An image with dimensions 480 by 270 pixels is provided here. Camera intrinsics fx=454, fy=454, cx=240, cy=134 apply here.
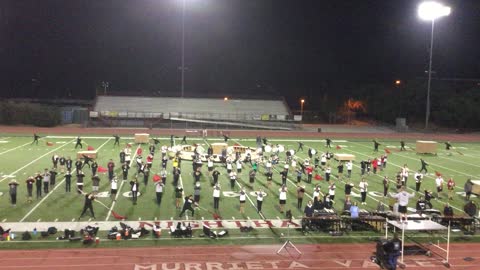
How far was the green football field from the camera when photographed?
55.6ft

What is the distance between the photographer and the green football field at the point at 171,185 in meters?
16.9

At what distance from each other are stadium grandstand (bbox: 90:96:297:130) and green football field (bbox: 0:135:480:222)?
53.7ft

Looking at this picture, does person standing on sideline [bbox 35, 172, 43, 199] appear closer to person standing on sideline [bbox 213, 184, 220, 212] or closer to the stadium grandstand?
person standing on sideline [bbox 213, 184, 220, 212]

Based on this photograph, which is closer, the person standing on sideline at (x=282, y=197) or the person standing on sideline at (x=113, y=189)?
the person standing on sideline at (x=282, y=197)

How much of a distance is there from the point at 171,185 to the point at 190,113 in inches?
Answer: 1557

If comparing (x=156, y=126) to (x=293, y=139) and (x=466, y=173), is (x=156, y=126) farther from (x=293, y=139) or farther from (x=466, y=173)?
(x=466, y=173)

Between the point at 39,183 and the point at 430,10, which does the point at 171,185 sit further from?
the point at 430,10

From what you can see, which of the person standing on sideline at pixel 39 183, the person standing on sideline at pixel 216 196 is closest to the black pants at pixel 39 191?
the person standing on sideline at pixel 39 183

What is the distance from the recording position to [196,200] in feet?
60.7

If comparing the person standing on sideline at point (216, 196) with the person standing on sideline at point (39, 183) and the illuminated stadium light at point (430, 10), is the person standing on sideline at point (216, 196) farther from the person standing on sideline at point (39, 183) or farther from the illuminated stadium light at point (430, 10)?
the illuminated stadium light at point (430, 10)

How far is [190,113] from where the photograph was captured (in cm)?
6100

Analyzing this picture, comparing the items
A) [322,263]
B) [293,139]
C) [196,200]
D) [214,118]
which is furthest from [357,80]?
[322,263]

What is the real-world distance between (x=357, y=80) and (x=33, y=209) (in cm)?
6424

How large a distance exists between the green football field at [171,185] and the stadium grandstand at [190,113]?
16.4 m
